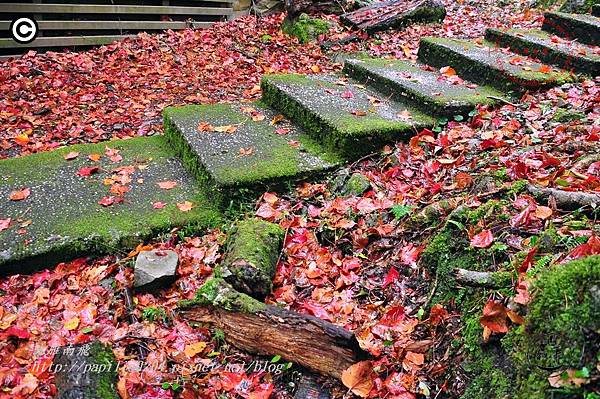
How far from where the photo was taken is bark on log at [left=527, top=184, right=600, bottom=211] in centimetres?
221

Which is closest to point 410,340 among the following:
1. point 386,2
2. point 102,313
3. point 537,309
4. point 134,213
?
point 537,309

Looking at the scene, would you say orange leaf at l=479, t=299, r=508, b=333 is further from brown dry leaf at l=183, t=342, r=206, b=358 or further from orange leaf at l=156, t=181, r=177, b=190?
orange leaf at l=156, t=181, r=177, b=190

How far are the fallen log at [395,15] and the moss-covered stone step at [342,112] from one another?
2.75 metres

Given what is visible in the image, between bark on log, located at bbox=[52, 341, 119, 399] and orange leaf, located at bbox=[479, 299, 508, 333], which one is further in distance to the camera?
bark on log, located at bbox=[52, 341, 119, 399]

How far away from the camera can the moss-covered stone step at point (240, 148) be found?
11.4 feet

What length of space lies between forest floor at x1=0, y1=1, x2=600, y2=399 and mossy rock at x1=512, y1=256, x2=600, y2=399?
15 cm

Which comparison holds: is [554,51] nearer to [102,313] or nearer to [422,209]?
[422,209]

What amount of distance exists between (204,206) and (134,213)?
1.63ft

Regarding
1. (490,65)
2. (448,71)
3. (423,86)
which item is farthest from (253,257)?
(448,71)

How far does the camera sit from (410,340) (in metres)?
2.21

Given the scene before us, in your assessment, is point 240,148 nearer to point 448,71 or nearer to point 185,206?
point 185,206

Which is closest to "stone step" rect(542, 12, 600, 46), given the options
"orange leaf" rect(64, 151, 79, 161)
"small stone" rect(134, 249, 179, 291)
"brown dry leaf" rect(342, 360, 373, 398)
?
"brown dry leaf" rect(342, 360, 373, 398)

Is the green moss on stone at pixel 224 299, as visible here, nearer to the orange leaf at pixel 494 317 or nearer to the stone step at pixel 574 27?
the orange leaf at pixel 494 317

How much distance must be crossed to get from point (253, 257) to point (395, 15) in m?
5.92
